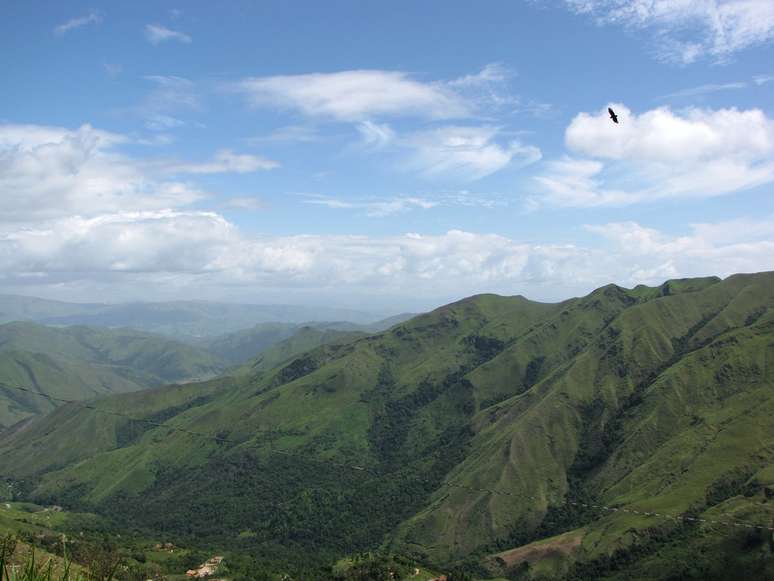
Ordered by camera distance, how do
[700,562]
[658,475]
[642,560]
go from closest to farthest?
[700,562] < [642,560] < [658,475]

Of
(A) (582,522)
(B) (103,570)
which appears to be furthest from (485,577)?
(B) (103,570)

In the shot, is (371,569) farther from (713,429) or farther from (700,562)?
(713,429)

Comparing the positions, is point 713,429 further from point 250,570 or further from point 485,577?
point 250,570

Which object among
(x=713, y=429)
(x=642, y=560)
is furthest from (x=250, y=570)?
(x=713, y=429)

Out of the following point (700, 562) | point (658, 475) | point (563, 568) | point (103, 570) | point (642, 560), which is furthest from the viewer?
point (658, 475)

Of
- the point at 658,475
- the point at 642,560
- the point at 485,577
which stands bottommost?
the point at 485,577

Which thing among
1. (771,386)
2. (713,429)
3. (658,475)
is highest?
(771,386)

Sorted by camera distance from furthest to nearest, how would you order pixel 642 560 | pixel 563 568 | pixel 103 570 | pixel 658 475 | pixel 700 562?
pixel 658 475
pixel 563 568
pixel 642 560
pixel 700 562
pixel 103 570

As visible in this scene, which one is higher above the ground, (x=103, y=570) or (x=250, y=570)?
(x=103, y=570)

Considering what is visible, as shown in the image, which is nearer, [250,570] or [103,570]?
[103,570]
